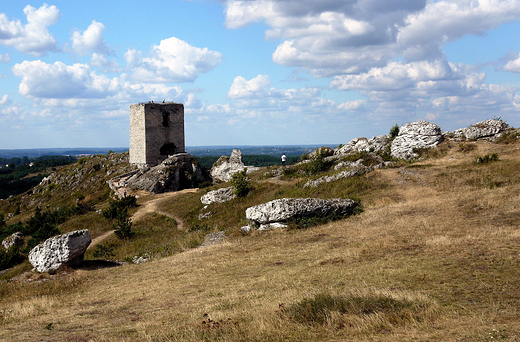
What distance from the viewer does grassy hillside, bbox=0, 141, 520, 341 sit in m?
6.80

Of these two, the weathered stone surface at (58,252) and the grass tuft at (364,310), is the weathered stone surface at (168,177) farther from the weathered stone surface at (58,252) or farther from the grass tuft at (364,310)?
the grass tuft at (364,310)

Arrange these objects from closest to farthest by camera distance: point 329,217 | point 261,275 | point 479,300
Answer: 1. point 479,300
2. point 261,275
3. point 329,217

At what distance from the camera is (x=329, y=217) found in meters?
18.5

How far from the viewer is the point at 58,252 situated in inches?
643

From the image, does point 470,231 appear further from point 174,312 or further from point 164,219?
point 164,219

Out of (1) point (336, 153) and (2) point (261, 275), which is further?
(1) point (336, 153)

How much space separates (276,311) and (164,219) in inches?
880

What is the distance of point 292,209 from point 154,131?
111ft

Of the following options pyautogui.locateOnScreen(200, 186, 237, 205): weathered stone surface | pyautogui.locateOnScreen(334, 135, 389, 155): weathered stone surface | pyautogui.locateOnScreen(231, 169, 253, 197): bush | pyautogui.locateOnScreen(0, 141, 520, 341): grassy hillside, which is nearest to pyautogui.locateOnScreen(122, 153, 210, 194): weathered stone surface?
pyautogui.locateOnScreen(200, 186, 237, 205): weathered stone surface

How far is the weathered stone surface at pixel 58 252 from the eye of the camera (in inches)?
638

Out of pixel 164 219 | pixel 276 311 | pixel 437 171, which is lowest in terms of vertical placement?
pixel 164 219

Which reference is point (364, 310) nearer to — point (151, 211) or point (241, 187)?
point (241, 187)

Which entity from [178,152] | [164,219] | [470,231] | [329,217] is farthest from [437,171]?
[178,152]

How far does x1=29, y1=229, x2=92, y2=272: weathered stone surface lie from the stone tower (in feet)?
102
